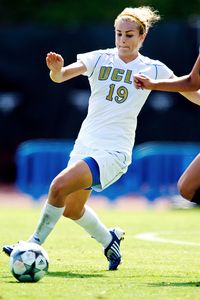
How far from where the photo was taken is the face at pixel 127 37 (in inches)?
Answer: 372

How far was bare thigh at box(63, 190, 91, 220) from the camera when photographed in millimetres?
9500

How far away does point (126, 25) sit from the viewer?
9.44 meters

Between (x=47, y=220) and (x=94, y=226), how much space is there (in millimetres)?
792

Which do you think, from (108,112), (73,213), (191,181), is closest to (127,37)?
(108,112)

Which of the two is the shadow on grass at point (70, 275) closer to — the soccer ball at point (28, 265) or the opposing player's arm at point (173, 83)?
the soccer ball at point (28, 265)

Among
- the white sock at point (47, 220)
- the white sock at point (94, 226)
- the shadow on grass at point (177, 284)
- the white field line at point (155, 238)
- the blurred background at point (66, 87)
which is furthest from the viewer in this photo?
the blurred background at point (66, 87)

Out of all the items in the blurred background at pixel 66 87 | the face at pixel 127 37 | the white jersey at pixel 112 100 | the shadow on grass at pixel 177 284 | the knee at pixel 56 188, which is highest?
the face at pixel 127 37

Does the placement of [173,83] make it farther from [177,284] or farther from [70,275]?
[70,275]

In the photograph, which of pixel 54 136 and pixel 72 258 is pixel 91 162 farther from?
pixel 54 136

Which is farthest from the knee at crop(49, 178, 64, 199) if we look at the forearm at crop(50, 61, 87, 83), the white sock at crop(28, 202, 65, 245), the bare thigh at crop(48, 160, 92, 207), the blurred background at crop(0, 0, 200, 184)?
the blurred background at crop(0, 0, 200, 184)

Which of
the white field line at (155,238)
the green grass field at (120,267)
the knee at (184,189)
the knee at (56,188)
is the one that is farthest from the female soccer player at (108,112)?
the white field line at (155,238)

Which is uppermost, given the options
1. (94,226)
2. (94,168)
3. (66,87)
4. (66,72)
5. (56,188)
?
(66,72)

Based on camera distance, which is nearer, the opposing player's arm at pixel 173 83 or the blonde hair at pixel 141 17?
the opposing player's arm at pixel 173 83

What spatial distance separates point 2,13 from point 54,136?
35.0 feet
